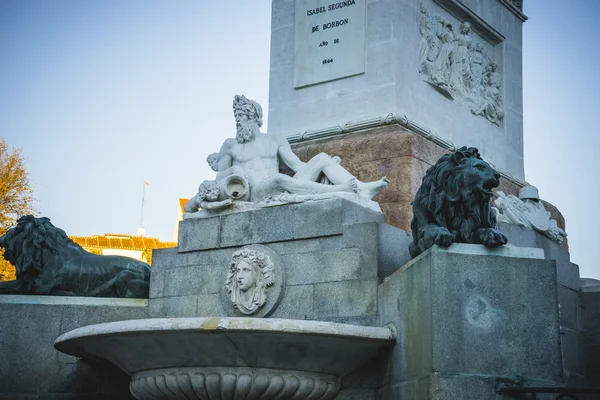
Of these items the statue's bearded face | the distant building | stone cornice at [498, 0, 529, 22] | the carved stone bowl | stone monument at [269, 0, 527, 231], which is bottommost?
the carved stone bowl

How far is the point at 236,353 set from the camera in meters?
8.05

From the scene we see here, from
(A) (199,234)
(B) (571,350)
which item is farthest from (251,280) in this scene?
(B) (571,350)

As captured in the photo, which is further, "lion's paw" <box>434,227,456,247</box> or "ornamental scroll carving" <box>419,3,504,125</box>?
"ornamental scroll carving" <box>419,3,504,125</box>

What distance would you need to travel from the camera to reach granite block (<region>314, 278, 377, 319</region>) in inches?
356

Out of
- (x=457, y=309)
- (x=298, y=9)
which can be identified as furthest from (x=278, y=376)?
(x=298, y=9)

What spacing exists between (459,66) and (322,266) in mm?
4665

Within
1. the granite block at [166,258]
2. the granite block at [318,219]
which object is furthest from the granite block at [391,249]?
the granite block at [166,258]

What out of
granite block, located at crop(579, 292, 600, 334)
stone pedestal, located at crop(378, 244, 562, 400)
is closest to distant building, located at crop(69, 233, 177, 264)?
granite block, located at crop(579, 292, 600, 334)

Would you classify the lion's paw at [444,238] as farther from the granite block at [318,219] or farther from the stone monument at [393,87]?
the stone monument at [393,87]

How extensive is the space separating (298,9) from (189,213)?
3.61m

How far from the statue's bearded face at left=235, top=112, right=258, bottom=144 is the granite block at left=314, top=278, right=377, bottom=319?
2412 mm

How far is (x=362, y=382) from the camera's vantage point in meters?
8.70

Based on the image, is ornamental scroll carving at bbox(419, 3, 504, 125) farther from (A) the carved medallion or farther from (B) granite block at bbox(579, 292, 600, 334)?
(A) the carved medallion

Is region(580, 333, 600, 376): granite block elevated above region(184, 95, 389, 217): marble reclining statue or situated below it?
below
